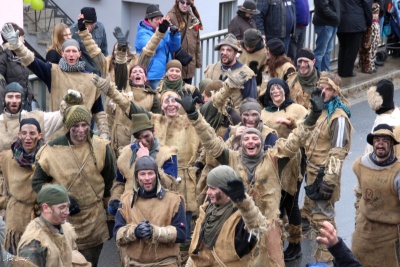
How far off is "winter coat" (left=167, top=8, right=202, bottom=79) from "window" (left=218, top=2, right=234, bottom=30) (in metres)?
7.59

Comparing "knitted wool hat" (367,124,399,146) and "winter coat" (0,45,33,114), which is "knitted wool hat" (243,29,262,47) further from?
"knitted wool hat" (367,124,399,146)

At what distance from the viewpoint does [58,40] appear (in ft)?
41.3

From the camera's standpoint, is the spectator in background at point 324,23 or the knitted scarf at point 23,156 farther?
the spectator in background at point 324,23

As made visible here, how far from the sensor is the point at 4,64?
12.7 m

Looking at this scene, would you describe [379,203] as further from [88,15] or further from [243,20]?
[243,20]

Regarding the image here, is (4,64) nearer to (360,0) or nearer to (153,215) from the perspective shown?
(153,215)

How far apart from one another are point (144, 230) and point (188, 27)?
653 centimetres

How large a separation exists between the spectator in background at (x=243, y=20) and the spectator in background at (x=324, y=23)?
7.13ft

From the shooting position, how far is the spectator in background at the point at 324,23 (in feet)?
57.0

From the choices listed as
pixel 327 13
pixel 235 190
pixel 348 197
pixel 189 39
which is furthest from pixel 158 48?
pixel 235 190

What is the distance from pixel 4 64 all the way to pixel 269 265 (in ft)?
16.5

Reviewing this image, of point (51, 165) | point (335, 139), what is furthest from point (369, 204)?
point (51, 165)

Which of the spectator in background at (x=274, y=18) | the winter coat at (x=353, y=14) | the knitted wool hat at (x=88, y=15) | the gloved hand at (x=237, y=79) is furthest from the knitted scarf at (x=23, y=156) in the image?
the winter coat at (x=353, y=14)

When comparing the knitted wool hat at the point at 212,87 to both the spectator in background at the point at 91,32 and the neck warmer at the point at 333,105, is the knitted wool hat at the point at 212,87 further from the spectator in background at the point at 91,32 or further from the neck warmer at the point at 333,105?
the spectator in background at the point at 91,32
